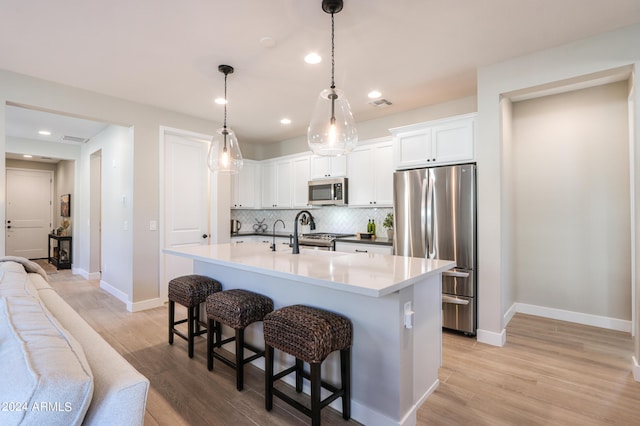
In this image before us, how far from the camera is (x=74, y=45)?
2.75 metres

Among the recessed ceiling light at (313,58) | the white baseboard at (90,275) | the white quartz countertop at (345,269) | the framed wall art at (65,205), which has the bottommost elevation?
the white baseboard at (90,275)

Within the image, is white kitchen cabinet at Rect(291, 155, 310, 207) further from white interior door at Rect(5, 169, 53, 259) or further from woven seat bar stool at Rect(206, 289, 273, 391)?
white interior door at Rect(5, 169, 53, 259)

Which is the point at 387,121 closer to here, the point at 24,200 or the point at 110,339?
the point at 110,339

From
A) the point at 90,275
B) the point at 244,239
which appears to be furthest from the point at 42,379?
the point at 90,275

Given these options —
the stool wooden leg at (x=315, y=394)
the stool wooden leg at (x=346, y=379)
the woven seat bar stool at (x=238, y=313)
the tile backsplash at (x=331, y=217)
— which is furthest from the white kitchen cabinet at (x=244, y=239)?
the stool wooden leg at (x=315, y=394)

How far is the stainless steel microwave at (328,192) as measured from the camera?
193 inches

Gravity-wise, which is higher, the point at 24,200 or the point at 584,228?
the point at 24,200

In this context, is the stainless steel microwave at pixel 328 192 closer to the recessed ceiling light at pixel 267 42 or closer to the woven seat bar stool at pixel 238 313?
the recessed ceiling light at pixel 267 42

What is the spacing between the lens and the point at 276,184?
20.0 ft

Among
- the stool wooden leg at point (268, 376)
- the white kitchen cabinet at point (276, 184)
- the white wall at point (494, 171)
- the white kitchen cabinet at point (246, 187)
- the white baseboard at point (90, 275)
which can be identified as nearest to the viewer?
the stool wooden leg at point (268, 376)

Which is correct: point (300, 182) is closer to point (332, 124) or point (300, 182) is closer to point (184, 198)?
point (184, 198)

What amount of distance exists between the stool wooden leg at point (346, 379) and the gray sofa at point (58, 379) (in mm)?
1249

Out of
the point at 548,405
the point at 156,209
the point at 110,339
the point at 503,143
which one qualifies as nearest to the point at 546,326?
the point at 548,405

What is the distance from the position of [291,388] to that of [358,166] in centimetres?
329
